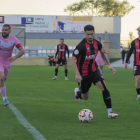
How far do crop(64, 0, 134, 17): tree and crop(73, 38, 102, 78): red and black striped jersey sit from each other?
8418cm

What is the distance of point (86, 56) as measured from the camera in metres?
7.19

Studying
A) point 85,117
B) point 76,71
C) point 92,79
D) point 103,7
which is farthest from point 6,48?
point 103,7

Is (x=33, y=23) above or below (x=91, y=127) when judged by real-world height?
above

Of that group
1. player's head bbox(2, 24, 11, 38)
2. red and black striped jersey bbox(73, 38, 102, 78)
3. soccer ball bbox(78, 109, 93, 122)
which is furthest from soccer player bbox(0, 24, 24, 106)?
soccer ball bbox(78, 109, 93, 122)

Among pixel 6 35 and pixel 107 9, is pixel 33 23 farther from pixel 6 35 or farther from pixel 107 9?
pixel 6 35

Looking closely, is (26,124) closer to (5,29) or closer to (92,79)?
(92,79)

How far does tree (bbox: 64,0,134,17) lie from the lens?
294 ft

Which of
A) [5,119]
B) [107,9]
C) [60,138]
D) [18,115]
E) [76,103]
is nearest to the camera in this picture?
[60,138]

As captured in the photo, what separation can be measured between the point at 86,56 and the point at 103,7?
87.6 metres

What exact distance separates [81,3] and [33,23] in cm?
4227

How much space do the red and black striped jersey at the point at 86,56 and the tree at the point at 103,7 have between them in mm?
84179

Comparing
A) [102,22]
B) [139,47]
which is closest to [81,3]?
[102,22]

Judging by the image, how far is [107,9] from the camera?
9194cm

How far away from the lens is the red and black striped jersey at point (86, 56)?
7052mm
